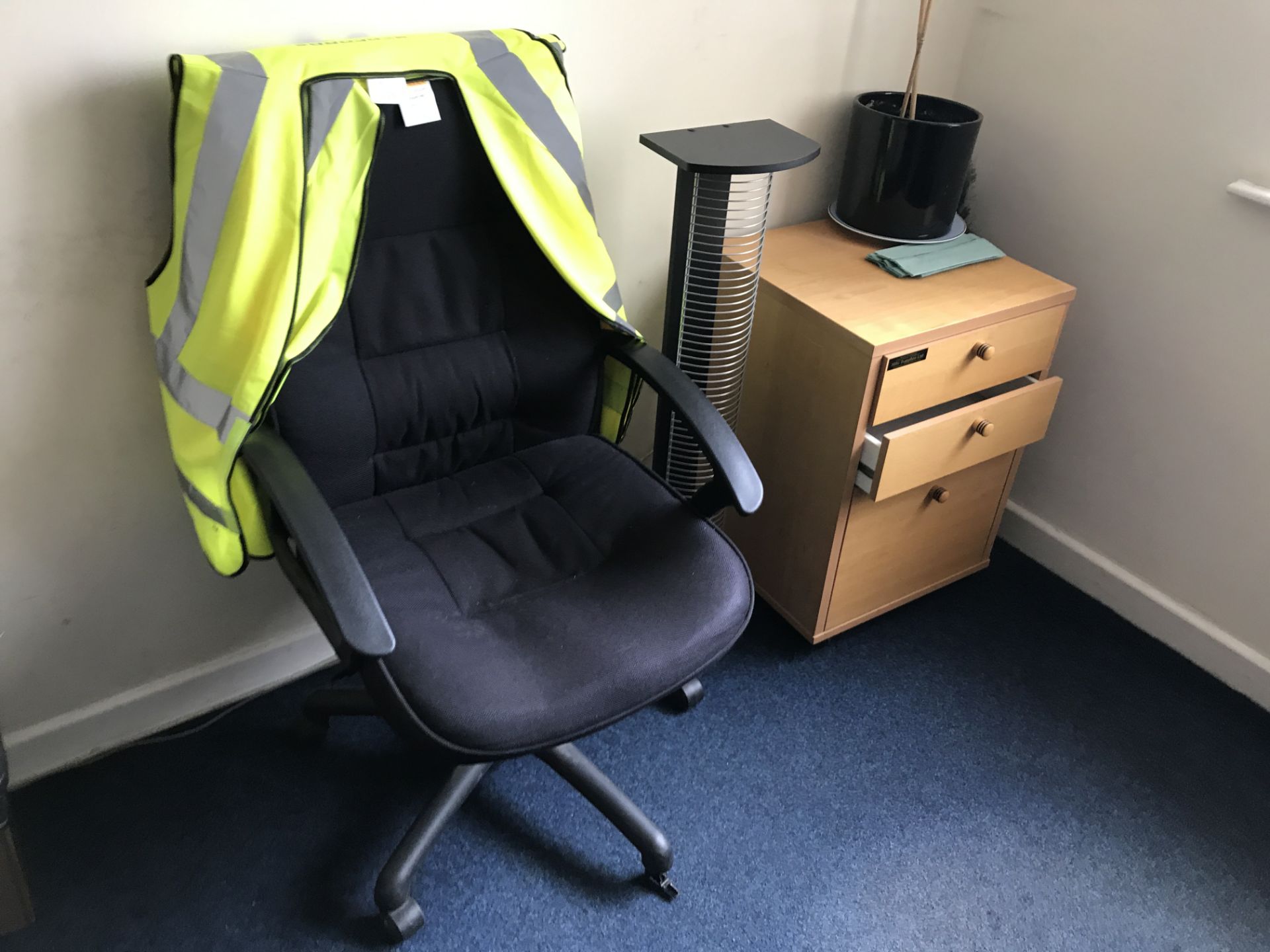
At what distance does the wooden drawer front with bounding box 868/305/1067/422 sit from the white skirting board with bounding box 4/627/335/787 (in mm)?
1080

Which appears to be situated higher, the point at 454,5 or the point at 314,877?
the point at 454,5

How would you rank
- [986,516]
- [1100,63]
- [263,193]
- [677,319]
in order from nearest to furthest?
[263,193]
[677,319]
[1100,63]
[986,516]

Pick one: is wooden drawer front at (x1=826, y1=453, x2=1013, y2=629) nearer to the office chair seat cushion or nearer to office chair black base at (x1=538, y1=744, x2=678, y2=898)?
the office chair seat cushion

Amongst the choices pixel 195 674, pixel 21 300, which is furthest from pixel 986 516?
pixel 21 300

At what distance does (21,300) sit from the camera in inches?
47.6

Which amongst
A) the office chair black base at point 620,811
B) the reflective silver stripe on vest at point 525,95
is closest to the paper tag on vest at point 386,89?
the reflective silver stripe on vest at point 525,95

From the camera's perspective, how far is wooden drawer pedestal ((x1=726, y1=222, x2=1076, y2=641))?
152cm

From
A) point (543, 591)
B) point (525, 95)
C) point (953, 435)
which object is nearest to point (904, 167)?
point (953, 435)

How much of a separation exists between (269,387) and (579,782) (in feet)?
2.37

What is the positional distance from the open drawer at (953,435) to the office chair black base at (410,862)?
78cm

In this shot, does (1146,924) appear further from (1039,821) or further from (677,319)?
(677,319)

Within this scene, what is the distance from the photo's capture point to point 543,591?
4.12ft

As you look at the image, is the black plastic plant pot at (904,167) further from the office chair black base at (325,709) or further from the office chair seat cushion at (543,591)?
the office chair black base at (325,709)

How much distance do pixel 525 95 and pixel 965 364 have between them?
32.1 inches
